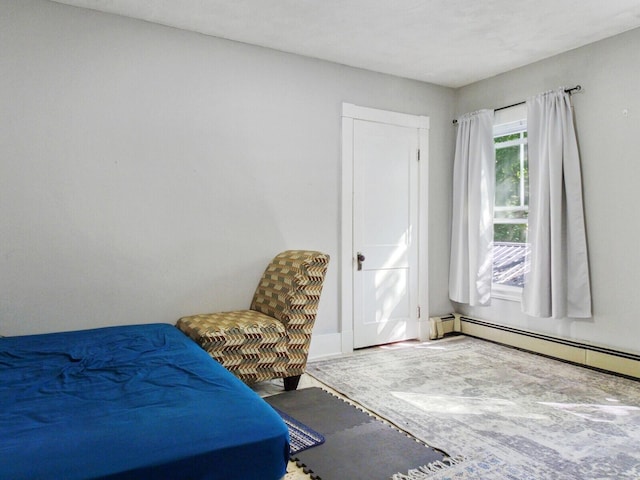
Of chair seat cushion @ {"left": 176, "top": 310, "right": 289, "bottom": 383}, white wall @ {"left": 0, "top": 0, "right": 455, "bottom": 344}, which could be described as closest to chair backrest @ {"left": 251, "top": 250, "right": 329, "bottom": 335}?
chair seat cushion @ {"left": 176, "top": 310, "right": 289, "bottom": 383}

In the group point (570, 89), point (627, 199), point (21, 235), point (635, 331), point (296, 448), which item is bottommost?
point (296, 448)

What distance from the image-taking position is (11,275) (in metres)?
2.86

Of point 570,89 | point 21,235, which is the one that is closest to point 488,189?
point 570,89

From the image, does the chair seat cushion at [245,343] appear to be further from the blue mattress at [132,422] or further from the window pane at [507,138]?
the window pane at [507,138]

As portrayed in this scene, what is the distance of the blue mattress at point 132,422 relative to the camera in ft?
4.43

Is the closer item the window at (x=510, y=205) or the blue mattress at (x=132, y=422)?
the blue mattress at (x=132, y=422)

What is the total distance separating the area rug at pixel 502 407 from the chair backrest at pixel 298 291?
0.59 m

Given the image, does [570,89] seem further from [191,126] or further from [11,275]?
[11,275]

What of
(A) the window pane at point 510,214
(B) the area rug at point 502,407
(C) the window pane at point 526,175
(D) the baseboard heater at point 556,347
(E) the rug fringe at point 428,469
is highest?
(C) the window pane at point 526,175

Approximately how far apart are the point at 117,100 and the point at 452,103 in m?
3.37

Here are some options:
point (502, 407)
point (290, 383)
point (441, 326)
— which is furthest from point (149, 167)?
point (441, 326)

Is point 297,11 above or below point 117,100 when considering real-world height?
above

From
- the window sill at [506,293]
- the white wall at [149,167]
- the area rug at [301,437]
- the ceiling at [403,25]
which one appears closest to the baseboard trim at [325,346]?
the white wall at [149,167]

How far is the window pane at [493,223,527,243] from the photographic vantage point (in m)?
4.32
